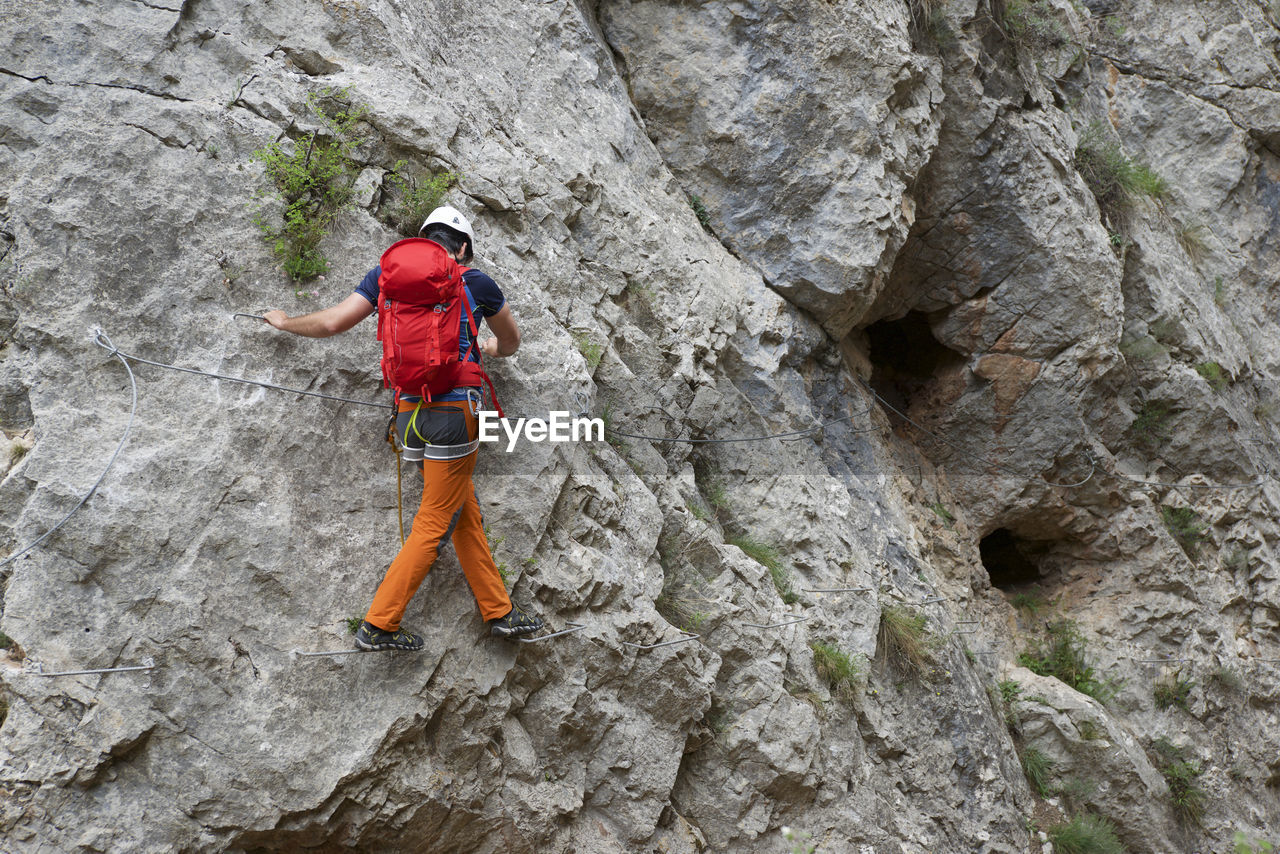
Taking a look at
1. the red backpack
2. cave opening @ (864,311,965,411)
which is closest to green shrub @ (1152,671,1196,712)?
cave opening @ (864,311,965,411)

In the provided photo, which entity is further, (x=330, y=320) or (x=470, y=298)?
(x=470, y=298)

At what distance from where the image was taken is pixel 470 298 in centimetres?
400

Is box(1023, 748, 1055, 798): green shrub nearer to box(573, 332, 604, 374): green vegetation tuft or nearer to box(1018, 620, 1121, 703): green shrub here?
box(1018, 620, 1121, 703): green shrub

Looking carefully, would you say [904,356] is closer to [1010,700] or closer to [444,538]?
[1010,700]

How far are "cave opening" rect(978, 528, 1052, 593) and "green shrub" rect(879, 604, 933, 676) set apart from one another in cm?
301

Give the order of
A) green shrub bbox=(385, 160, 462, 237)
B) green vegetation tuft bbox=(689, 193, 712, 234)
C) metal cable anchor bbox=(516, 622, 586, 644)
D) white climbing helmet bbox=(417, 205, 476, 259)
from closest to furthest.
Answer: white climbing helmet bbox=(417, 205, 476, 259)
metal cable anchor bbox=(516, 622, 586, 644)
green shrub bbox=(385, 160, 462, 237)
green vegetation tuft bbox=(689, 193, 712, 234)

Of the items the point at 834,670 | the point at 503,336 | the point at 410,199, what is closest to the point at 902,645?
the point at 834,670

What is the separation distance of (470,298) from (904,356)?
20.5 feet

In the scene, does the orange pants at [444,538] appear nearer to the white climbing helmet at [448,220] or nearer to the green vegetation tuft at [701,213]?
the white climbing helmet at [448,220]

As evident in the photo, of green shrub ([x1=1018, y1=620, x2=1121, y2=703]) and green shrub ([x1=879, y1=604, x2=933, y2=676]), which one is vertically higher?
green shrub ([x1=879, y1=604, x2=933, y2=676])

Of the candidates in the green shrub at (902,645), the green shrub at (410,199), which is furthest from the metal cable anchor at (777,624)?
the green shrub at (410,199)

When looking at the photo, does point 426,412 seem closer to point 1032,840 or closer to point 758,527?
point 758,527

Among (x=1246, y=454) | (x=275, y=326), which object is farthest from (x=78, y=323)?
(x=1246, y=454)

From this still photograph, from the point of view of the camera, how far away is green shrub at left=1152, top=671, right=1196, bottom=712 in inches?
313
